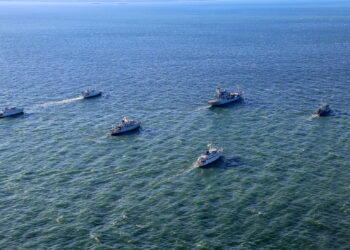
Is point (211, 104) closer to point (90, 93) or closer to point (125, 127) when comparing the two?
point (125, 127)

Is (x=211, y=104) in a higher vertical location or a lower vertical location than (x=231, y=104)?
higher

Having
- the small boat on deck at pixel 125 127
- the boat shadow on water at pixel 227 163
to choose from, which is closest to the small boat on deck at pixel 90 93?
the small boat on deck at pixel 125 127

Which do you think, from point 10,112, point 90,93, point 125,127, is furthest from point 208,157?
point 10,112

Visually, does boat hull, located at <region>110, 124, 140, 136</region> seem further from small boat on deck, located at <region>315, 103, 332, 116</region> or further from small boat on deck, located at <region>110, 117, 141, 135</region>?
small boat on deck, located at <region>315, 103, 332, 116</region>

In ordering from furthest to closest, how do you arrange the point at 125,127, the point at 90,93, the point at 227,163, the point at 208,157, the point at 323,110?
the point at 90,93 < the point at 323,110 < the point at 125,127 < the point at 227,163 < the point at 208,157

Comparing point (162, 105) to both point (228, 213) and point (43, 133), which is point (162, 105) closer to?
point (43, 133)

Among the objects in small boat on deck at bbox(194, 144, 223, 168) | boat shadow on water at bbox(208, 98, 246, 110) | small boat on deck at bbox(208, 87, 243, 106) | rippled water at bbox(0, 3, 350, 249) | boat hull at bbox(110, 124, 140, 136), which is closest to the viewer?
rippled water at bbox(0, 3, 350, 249)

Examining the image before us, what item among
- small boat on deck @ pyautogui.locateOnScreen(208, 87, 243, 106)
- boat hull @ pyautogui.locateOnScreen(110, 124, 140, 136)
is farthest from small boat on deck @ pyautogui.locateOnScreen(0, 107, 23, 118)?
small boat on deck @ pyautogui.locateOnScreen(208, 87, 243, 106)
